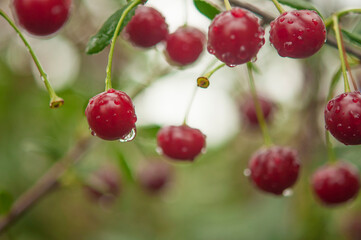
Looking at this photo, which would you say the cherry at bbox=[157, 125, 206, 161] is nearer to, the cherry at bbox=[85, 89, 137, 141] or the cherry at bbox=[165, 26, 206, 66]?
the cherry at bbox=[165, 26, 206, 66]

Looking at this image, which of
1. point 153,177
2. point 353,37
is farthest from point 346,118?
point 153,177

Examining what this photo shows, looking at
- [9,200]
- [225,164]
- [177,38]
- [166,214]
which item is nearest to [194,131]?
[177,38]

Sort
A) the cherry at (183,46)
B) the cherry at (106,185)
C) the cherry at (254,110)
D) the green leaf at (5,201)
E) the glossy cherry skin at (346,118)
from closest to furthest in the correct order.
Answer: the glossy cherry skin at (346,118), the cherry at (183,46), the green leaf at (5,201), the cherry at (106,185), the cherry at (254,110)

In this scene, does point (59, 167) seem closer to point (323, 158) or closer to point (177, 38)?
point (177, 38)

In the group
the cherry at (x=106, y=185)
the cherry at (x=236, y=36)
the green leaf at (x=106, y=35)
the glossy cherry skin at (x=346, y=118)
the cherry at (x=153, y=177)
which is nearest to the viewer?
the cherry at (x=236, y=36)

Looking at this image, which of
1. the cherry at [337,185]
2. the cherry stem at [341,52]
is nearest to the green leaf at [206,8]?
the cherry stem at [341,52]

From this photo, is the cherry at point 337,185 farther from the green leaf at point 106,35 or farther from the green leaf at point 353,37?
the green leaf at point 106,35
